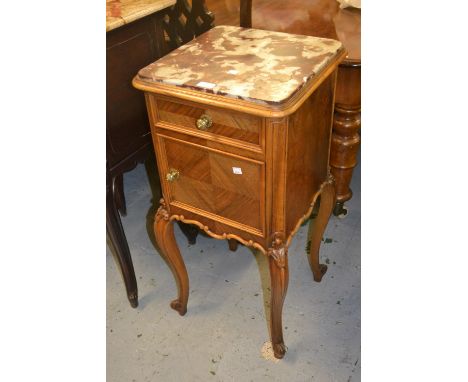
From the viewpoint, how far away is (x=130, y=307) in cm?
178

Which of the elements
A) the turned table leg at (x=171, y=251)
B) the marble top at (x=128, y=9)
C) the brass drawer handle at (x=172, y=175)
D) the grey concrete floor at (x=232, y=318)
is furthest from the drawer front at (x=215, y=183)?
the grey concrete floor at (x=232, y=318)

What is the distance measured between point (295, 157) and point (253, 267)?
86 centimetres

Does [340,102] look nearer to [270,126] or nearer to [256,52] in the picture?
[256,52]

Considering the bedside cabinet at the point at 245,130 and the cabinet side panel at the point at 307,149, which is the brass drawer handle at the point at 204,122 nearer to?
the bedside cabinet at the point at 245,130

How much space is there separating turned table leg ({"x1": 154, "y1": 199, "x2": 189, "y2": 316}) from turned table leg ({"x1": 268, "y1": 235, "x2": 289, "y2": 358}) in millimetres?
374

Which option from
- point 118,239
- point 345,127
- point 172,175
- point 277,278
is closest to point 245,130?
point 172,175

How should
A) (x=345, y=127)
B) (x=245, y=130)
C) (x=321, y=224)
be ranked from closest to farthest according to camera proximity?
(x=245, y=130)
(x=321, y=224)
(x=345, y=127)

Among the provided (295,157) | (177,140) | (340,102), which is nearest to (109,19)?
(177,140)

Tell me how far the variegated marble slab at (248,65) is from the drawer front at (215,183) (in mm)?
173

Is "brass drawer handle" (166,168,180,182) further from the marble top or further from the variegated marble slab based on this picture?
the marble top

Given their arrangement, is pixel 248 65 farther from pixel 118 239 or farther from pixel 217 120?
pixel 118 239

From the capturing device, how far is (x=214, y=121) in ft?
3.62

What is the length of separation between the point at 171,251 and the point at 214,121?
59cm

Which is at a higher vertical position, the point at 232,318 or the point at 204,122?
the point at 204,122
